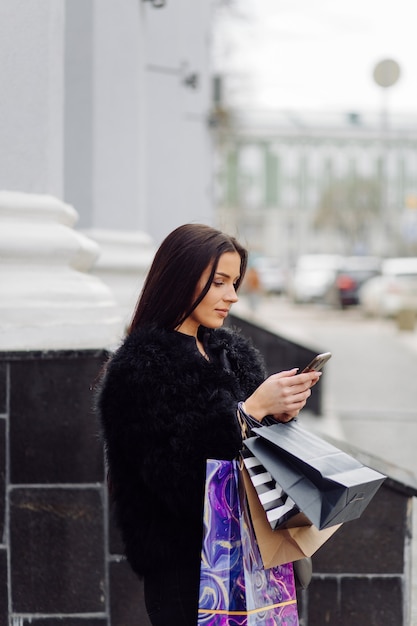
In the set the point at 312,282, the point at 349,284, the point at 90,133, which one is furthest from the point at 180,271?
the point at 312,282

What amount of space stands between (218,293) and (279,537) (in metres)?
0.59

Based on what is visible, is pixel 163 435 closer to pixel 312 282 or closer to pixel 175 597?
pixel 175 597

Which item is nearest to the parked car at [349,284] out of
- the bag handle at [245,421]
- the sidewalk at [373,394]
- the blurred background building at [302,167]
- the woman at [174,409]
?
the sidewalk at [373,394]

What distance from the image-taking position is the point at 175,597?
88.5 inches

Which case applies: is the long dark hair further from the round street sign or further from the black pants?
the round street sign

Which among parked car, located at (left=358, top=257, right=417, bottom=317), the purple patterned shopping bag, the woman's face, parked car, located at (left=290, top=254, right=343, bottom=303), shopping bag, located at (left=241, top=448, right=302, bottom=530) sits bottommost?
parked car, located at (left=290, top=254, right=343, bottom=303)

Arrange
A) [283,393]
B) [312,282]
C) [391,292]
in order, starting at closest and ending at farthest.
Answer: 1. [283,393]
2. [391,292]
3. [312,282]

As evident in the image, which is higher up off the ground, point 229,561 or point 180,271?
point 180,271

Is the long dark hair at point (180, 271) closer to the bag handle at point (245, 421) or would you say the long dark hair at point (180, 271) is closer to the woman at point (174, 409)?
the woman at point (174, 409)

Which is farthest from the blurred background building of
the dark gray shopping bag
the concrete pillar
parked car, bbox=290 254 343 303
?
the dark gray shopping bag

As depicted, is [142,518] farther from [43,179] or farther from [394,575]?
[43,179]

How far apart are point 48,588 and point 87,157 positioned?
323cm

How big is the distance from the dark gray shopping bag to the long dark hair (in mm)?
366

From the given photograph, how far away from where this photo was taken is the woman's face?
2.26 m
